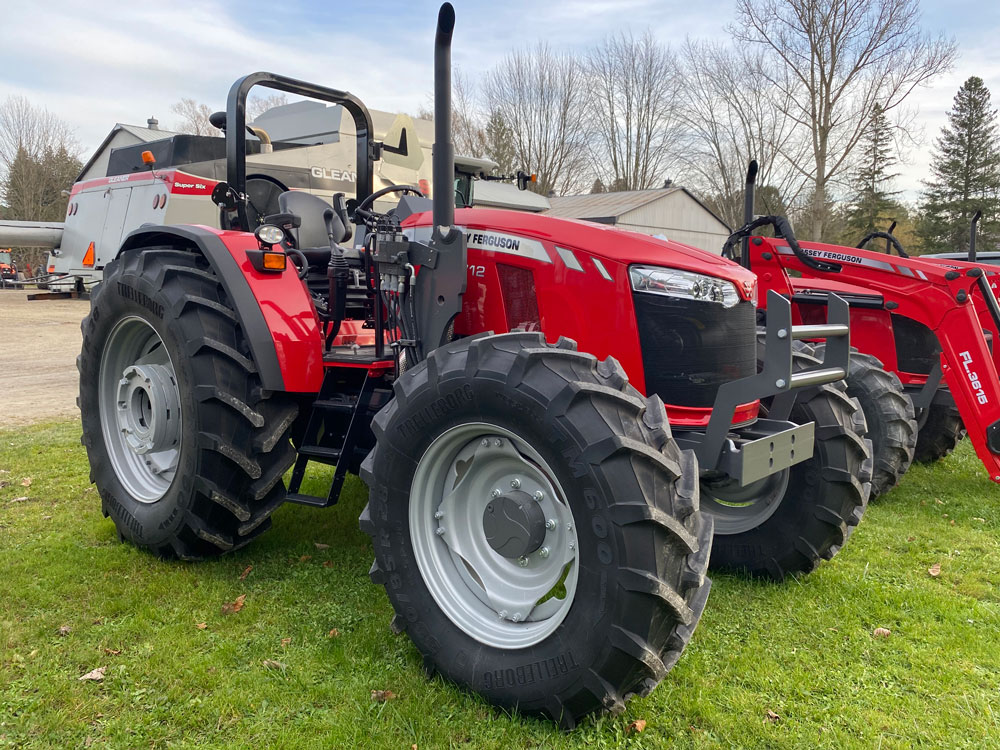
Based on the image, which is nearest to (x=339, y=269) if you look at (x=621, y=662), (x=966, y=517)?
(x=621, y=662)

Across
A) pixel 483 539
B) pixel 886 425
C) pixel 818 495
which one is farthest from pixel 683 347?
pixel 886 425

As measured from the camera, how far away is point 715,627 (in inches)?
124

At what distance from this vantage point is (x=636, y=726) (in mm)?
2426

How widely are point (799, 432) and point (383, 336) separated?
1.81 meters

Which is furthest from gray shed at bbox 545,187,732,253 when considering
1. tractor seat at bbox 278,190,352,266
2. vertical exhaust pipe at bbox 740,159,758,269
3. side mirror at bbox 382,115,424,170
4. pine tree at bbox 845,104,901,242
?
tractor seat at bbox 278,190,352,266

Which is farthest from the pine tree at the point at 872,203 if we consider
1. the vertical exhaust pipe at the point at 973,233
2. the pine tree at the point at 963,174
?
the vertical exhaust pipe at the point at 973,233

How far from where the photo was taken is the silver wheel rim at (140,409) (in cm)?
360

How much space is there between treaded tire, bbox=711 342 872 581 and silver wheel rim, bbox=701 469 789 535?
0.04m

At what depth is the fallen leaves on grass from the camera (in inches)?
126

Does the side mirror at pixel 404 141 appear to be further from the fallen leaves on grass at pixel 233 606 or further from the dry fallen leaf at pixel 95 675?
the dry fallen leaf at pixel 95 675

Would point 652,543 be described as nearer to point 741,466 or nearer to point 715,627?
point 741,466

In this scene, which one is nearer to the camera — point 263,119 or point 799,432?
point 799,432

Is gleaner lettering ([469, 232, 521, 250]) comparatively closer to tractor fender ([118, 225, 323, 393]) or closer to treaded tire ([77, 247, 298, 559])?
tractor fender ([118, 225, 323, 393])

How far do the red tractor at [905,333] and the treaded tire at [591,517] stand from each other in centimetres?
286
